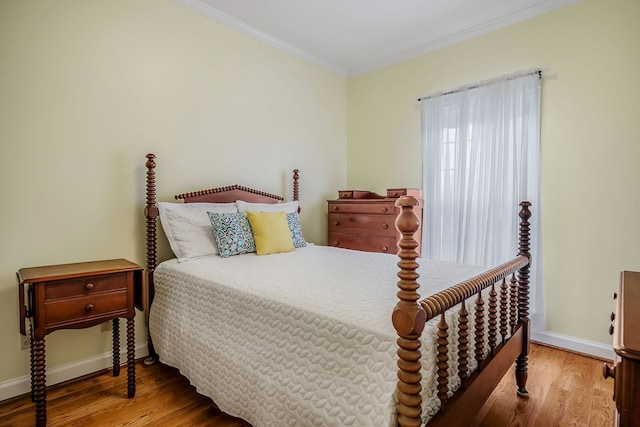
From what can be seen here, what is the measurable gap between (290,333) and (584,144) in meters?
2.54

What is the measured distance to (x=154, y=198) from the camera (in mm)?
2307

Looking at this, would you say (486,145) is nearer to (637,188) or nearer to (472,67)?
(472,67)

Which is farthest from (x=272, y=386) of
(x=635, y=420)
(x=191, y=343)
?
(x=635, y=420)

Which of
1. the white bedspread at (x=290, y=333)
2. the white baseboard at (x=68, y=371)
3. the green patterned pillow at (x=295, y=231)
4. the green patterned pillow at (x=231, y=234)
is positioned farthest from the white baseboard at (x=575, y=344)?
the white baseboard at (x=68, y=371)

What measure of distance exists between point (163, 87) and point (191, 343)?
184 cm

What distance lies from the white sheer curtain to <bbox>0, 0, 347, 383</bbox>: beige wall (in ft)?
5.30

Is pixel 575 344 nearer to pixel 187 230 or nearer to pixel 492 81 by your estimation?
pixel 492 81

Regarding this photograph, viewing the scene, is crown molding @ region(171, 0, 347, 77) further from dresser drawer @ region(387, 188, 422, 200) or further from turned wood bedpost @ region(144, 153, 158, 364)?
dresser drawer @ region(387, 188, 422, 200)

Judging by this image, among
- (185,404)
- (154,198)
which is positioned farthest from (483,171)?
(185,404)

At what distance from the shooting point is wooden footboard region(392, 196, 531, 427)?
919mm

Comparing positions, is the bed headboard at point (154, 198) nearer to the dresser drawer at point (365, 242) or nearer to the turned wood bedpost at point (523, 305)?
the dresser drawer at point (365, 242)

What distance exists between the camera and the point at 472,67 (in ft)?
9.82

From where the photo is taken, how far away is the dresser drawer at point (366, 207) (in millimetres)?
3062

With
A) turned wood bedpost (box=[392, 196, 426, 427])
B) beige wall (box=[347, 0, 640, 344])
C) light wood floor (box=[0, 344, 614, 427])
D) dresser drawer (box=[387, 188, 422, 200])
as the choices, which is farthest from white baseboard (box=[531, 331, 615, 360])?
turned wood bedpost (box=[392, 196, 426, 427])
